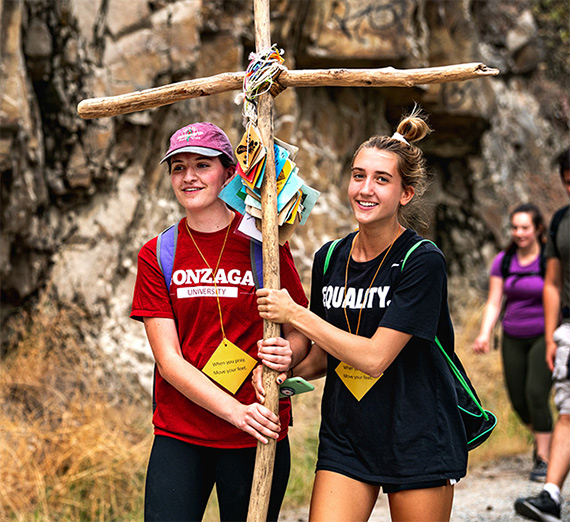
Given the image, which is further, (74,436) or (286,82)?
(74,436)

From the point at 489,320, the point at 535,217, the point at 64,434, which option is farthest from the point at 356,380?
the point at 535,217

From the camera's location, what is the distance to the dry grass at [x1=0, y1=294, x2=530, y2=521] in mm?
5336

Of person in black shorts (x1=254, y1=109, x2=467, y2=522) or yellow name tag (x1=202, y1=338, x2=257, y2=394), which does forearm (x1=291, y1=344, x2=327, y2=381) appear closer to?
person in black shorts (x1=254, y1=109, x2=467, y2=522)

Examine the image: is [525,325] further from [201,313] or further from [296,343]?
[201,313]

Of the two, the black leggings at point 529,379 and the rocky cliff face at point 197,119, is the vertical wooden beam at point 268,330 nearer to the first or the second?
the rocky cliff face at point 197,119

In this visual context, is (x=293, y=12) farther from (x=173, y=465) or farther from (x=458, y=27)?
(x=173, y=465)

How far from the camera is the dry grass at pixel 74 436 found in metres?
5.34

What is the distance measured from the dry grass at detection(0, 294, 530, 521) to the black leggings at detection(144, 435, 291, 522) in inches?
98.9

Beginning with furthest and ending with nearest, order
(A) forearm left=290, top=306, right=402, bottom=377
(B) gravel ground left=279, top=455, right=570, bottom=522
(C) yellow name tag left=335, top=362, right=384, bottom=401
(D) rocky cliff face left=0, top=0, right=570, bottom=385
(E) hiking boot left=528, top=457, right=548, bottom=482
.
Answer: (D) rocky cliff face left=0, top=0, right=570, bottom=385 < (E) hiking boot left=528, top=457, right=548, bottom=482 < (B) gravel ground left=279, top=455, right=570, bottom=522 < (C) yellow name tag left=335, top=362, right=384, bottom=401 < (A) forearm left=290, top=306, right=402, bottom=377

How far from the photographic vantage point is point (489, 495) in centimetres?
621

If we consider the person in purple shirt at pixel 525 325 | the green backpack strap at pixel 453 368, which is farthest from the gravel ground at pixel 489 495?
the green backpack strap at pixel 453 368

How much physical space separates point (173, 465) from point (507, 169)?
36.3ft

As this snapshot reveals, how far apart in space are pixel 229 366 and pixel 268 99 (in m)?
1.05


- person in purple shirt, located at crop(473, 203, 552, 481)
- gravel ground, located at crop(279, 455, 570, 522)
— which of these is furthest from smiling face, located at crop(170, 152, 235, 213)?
person in purple shirt, located at crop(473, 203, 552, 481)
